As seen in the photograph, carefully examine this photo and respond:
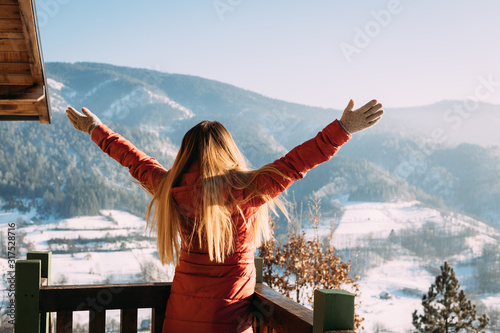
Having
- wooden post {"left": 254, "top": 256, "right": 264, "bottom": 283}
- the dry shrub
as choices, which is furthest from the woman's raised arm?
the dry shrub

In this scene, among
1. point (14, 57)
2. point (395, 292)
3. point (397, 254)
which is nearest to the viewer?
point (14, 57)

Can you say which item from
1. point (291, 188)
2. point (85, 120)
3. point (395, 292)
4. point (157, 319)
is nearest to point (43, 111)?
point (85, 120)

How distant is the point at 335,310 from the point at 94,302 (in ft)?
3.24

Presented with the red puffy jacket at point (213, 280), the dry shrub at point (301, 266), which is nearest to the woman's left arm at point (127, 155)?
the red puffy jacket at point (213, 280)

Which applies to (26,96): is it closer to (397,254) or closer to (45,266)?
(45,266)

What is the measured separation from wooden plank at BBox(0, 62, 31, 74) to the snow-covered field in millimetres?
18966

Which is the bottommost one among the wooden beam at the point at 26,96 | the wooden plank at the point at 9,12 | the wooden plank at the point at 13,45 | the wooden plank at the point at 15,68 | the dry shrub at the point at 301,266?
the dry shrub at the point at 301,266

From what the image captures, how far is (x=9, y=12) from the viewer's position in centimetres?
222

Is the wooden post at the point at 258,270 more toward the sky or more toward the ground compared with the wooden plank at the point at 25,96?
more toward the ground

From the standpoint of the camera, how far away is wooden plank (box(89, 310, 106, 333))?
1696mm

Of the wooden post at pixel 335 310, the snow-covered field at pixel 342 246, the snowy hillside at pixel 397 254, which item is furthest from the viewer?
the snowy hillside at pixel 397 254

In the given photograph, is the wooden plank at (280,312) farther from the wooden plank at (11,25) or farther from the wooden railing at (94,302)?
the wooden plank at (11,25)

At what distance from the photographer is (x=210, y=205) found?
1337 mm

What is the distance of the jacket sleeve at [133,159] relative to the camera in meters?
1.57
